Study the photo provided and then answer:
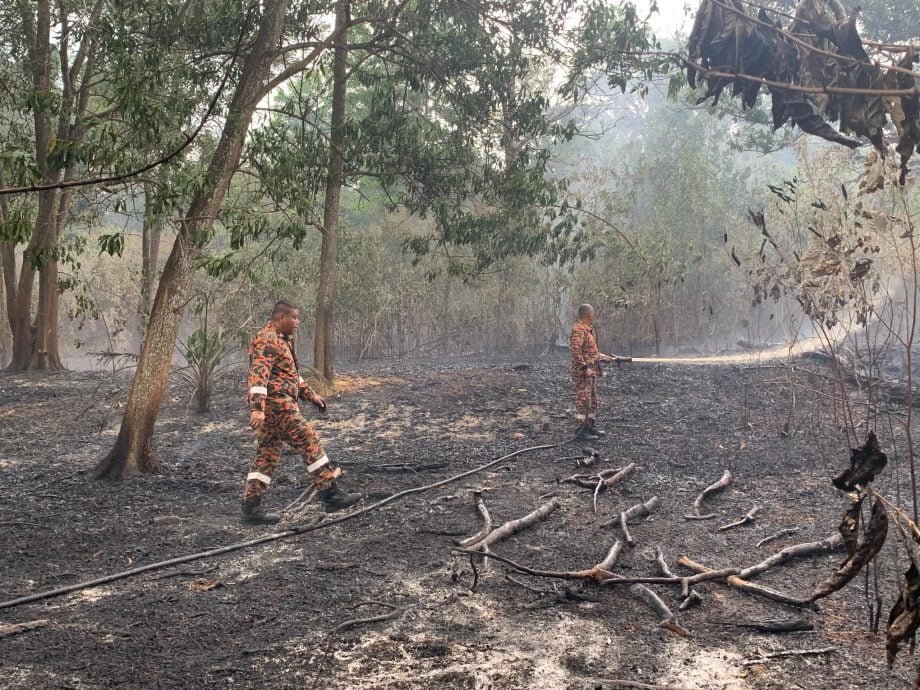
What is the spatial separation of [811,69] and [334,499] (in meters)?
5.02

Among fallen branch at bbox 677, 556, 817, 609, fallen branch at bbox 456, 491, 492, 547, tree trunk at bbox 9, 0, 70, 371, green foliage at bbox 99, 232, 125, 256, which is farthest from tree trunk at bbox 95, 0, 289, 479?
tree trunk at bbox 9, 0, 70, 371

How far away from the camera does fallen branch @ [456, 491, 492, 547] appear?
5824 mm

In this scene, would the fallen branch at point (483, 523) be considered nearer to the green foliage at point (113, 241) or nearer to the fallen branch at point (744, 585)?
the fallen branch at point (744, 585)

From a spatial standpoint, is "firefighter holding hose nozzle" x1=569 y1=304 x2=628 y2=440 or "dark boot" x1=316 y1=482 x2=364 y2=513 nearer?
"dark boot" x1=316 y1=482 x2=364 y2=513

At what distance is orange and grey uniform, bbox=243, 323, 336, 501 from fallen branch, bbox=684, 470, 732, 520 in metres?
3.36

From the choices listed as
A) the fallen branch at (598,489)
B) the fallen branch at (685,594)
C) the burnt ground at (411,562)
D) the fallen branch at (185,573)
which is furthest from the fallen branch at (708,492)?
the fallen branch at (185,573)

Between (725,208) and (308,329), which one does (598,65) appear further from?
(725,208)

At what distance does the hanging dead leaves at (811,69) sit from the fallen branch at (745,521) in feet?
13.7

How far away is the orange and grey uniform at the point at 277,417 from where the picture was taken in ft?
20.7

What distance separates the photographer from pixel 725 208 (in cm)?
2862

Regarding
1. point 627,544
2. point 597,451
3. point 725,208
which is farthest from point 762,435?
point 725,208

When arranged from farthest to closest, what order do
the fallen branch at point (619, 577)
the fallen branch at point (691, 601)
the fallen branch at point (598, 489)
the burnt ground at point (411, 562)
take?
the fallen branch at point (598, 489) → the fallen branch at point (619, 577) → the fallen branch at point (691, 601) → the burnt ground at point (411, 562)

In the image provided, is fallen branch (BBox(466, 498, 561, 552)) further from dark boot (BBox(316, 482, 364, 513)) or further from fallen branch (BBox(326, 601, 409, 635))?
dark boot (BBox(316, 482, 364, 513))

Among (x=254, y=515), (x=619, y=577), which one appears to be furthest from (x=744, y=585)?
(x=254, y=515)
